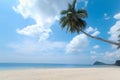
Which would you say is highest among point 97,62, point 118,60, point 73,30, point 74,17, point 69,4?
point 97,62

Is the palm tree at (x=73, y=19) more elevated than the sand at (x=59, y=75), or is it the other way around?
the palm tree at (x=73, y=19)

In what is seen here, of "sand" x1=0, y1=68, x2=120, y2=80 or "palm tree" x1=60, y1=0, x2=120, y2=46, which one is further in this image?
"palm tree" x1=60, y1=0, x2=120, y2=46

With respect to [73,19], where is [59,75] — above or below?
below

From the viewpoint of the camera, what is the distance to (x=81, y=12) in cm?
2111

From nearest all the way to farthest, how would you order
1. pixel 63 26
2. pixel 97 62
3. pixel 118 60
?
1. pixel 63 26
2. pixel 118 60
3. pixel 97 62

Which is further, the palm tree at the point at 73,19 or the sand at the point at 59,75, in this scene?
the palm tree at the point at 73,19

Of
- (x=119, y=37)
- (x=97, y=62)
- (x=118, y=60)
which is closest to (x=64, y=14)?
(x=119, y=37)

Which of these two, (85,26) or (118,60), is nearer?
(85,26)

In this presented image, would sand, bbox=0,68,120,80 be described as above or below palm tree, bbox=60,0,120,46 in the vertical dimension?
below

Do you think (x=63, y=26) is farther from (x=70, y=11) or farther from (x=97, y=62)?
(x=97, y=62)

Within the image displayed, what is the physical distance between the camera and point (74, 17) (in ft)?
66.8

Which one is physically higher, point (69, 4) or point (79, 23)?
point (69, 4)

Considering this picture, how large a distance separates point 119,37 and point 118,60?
67.1m

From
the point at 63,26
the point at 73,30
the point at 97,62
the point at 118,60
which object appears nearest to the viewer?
the point at 73,30
